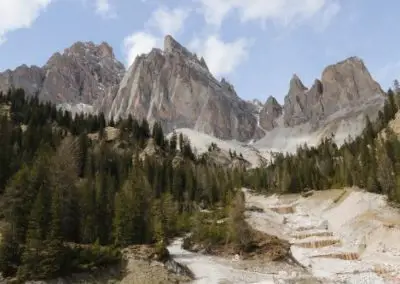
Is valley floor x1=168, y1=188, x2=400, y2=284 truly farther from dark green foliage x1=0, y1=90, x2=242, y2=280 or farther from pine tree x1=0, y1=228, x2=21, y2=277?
pine tree x1=0, y1=228, x2=21, y2=277

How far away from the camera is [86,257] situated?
1243 inches

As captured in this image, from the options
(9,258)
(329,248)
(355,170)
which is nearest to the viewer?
(9,258)

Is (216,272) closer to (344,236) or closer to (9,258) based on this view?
(9,258)

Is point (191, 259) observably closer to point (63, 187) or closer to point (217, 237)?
point (217, 237)

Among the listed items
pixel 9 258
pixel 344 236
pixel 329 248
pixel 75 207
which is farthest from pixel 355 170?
pixel 9 258

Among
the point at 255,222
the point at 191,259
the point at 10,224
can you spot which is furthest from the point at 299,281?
the point at 255,222

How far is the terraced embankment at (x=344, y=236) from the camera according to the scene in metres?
42.3

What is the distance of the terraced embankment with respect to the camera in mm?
42300

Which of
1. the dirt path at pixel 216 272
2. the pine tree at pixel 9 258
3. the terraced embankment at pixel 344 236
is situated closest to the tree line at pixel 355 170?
the terraced embankment at pixel 344 236

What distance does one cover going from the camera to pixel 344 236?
205ft

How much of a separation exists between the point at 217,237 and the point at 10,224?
21.0 metres

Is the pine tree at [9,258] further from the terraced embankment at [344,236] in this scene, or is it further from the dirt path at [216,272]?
the terraced embankment at [344,236]

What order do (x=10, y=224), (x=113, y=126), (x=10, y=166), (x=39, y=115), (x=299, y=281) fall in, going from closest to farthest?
(x=299, y=281) < (x=10, y=224) < (x=10, y=166) < (x=39, y=115) < (x=113, y=126)

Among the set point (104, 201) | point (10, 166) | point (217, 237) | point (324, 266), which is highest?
point (10, 166)
